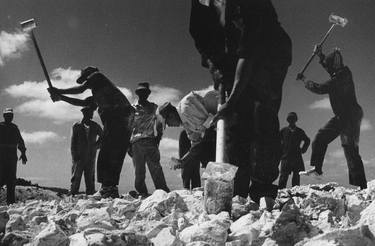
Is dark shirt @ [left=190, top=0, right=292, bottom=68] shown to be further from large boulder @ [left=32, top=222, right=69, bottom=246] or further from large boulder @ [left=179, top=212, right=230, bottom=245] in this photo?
large boulder @ [left=32, top=222, right=69, bottom=246]

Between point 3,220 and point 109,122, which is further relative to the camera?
point 109,122

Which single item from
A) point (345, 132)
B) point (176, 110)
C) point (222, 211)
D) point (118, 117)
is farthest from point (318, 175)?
point (222, 211)

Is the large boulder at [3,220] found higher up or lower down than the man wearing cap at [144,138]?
lower down

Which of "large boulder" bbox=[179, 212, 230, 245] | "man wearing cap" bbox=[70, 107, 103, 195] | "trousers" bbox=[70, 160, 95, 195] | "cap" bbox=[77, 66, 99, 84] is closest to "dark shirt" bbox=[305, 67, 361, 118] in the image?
"cap" bbox=[77, 66, 99, 84]

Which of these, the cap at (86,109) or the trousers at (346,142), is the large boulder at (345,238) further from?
the cap at (86,109)

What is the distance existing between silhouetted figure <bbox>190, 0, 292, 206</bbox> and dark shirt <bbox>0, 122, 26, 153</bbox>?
19.1ft

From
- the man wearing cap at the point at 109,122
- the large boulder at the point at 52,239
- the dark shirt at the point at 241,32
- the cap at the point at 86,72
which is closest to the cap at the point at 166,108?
the man wearing cap at the point at 109,122

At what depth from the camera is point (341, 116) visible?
7.01 meters

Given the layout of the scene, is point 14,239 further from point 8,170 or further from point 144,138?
point 8,170

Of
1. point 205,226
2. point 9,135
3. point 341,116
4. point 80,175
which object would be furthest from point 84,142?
point 205,226

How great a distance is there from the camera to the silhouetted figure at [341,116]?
6691mm

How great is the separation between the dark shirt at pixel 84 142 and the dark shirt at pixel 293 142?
4.07 m

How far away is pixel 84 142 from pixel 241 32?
242 inches

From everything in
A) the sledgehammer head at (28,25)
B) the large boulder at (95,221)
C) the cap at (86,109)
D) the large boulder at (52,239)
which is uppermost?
the sledgehammer head at (28,25)
